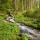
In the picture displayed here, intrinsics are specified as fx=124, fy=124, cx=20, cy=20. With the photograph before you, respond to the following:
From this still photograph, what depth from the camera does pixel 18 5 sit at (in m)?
7.52

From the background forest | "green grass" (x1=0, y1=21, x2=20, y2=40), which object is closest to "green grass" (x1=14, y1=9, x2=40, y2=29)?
the background forest

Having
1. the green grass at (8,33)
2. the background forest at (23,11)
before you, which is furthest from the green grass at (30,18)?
the green grass at (8,33)

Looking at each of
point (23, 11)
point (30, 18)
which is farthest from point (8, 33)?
point (23, 11)

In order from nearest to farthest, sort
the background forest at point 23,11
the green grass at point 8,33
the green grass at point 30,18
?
the green grass at point 8,33 < the green grass at point 30,18 < the background forest at point 23,11

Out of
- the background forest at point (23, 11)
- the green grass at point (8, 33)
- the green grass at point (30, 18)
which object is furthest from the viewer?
the background forest at point (23, 11)

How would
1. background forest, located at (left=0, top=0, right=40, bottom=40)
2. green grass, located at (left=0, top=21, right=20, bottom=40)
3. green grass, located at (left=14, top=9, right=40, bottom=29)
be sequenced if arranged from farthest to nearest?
background forest, located at (left=0, top=0, right=40, bottom=40)
green grass, located at (left=14, top=9, right=40, bottom=29)
green grass, located at (left=0, top=21, right=20, bottom=40)

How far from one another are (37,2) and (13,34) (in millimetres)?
3975

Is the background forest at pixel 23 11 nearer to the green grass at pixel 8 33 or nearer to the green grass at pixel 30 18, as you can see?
the green grass at pixel 30 18

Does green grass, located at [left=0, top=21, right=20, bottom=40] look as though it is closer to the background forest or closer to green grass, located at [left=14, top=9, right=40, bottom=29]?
the background forest

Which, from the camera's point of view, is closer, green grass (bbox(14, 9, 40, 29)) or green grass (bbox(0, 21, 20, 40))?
green grass (bbox(0, 21, 20, 40))

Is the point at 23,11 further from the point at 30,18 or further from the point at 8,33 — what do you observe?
the point at 8,33

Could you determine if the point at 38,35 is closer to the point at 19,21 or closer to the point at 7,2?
the point at 19,21

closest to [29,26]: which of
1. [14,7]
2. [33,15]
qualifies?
[33,15]

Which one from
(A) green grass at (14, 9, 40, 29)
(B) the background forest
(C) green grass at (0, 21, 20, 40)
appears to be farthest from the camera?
(B) the background forest
